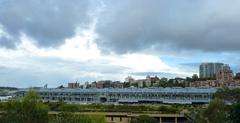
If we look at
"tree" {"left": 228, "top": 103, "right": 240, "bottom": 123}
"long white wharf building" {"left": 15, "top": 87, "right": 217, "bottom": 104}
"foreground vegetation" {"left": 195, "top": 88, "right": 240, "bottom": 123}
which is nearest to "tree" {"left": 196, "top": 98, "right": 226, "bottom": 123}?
"foreground vegetation" {"left": 195, "top": 88, "right": 240, "bottom": 123}

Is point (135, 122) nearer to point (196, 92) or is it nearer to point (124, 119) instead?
point (124, 119)

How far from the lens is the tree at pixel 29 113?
56219mm

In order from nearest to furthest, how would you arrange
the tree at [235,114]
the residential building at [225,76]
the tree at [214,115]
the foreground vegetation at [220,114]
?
the tree at [235,114], the foreground vegetation at [220,114], the tree at [214,115], the residential building at [225,76]

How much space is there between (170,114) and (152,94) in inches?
2291

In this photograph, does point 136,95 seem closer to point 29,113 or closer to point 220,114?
point 29,113

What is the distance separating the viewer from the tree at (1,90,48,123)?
56.2 metres

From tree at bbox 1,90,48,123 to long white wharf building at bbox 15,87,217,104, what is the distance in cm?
5815

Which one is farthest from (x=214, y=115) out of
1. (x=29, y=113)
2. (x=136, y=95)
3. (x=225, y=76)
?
(x=225, y=76)

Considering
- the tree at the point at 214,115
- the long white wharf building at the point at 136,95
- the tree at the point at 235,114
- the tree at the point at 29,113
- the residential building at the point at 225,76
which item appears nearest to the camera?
the tree at the point at 235,114

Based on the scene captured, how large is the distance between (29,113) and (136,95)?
8758cm

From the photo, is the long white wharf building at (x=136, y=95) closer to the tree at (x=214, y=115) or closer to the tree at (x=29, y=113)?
the tree at (x=214, y=115)

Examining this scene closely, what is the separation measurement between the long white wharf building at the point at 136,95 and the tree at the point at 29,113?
2289 inches

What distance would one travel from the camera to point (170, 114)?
81.4m

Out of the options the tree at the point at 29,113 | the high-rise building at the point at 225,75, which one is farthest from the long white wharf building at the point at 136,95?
the tree at the point at 29,113
